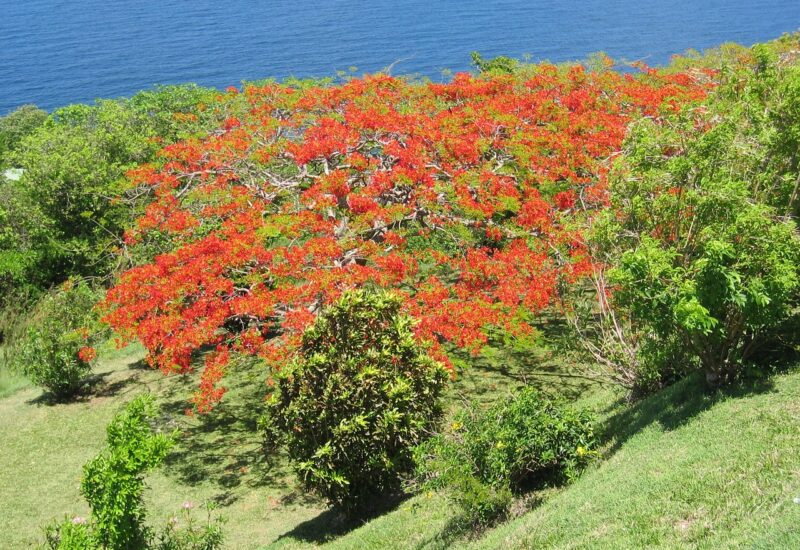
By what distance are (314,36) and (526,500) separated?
80743 mm

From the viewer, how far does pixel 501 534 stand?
28.5 ft

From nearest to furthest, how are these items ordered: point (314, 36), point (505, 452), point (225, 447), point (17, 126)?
→ point (505, 452) → point (225, 447) → point (17, 126) → point (314, 36)

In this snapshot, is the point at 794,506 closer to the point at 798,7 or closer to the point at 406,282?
the point at 406,282

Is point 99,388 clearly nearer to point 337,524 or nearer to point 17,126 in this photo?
point 337,524

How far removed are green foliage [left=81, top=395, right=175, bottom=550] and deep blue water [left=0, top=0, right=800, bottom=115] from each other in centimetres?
4816

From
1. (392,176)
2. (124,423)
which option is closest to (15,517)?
(124,423)

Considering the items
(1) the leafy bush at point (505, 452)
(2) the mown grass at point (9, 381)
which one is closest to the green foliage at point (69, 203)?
(2) the mown grass at point (9, 381)

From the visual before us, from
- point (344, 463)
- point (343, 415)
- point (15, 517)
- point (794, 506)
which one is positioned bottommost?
point (15, 517)

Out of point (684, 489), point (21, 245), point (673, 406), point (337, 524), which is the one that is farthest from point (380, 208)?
point (21, 245)

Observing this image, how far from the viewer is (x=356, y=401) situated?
11289 mm

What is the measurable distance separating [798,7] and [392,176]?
313ft

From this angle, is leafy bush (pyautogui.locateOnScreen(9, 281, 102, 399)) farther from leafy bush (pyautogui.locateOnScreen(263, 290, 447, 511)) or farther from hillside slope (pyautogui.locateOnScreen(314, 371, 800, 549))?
hillside slope (pyautogui.locateOnScreen(314, 371, 800, 549))

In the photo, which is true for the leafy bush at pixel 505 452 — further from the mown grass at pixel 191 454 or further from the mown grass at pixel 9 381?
the mown grass at pixel 9 381

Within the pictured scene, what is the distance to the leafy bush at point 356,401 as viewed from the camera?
11312mm
